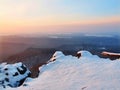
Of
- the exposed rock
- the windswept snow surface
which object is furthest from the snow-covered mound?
the windswept snow surface

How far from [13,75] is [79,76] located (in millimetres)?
6223

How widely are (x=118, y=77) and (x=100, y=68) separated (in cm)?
210

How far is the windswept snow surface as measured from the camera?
1400 centimetres

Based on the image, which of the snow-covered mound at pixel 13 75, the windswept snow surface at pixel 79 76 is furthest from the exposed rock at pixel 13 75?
the windswept snow surface at pixel 79 76

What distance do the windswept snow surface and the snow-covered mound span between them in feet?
6.44

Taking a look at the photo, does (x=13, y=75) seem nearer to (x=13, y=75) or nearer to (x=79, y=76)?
(x=13, y=75)

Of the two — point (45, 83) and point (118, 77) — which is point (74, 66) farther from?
point (118, 77)

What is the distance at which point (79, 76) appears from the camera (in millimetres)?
15625

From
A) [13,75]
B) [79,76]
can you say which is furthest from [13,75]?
[79,76]

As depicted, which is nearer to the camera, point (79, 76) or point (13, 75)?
point (79, 76)

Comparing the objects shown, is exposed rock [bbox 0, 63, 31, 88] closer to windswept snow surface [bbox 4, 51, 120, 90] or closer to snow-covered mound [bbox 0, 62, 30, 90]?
snow-covered mound [bbox 0, 62, 30, 90]

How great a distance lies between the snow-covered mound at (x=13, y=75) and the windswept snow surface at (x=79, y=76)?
1.96 meters

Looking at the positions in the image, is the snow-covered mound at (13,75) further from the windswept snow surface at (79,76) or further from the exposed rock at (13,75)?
the windswept snow surface at (79,76)

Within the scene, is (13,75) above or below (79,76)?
below
